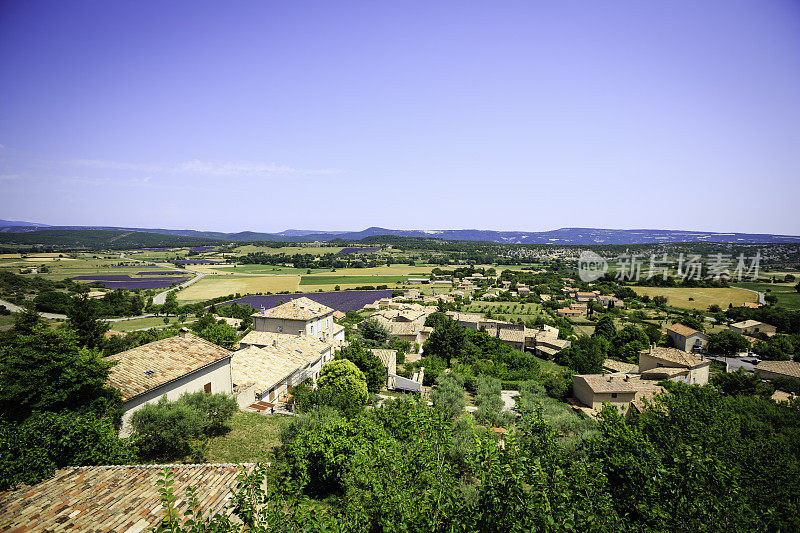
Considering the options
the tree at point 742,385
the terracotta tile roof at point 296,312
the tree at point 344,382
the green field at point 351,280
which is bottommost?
the green field at point 351,280

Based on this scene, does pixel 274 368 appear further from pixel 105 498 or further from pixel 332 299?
pixel 332 299

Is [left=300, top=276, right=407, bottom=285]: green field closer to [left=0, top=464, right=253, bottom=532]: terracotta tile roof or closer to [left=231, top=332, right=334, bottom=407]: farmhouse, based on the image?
[left=231, top=332, right=334, bottom=407]: farmhouse

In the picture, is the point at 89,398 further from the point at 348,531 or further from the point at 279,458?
the point at 348,531

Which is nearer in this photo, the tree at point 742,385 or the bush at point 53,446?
the bush at point 53,446

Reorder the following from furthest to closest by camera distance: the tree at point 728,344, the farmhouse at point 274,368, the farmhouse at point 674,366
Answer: the tree at point 728,344
the farmhouse at point 674,366
the farmhouse at point 274,368

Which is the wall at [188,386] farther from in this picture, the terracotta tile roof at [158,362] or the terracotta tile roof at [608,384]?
the terracotta tile roof at [608,384]

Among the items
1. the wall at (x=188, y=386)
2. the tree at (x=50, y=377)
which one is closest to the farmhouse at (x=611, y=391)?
the wall at (x=188, y=386)

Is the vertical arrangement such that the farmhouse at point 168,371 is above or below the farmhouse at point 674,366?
above
